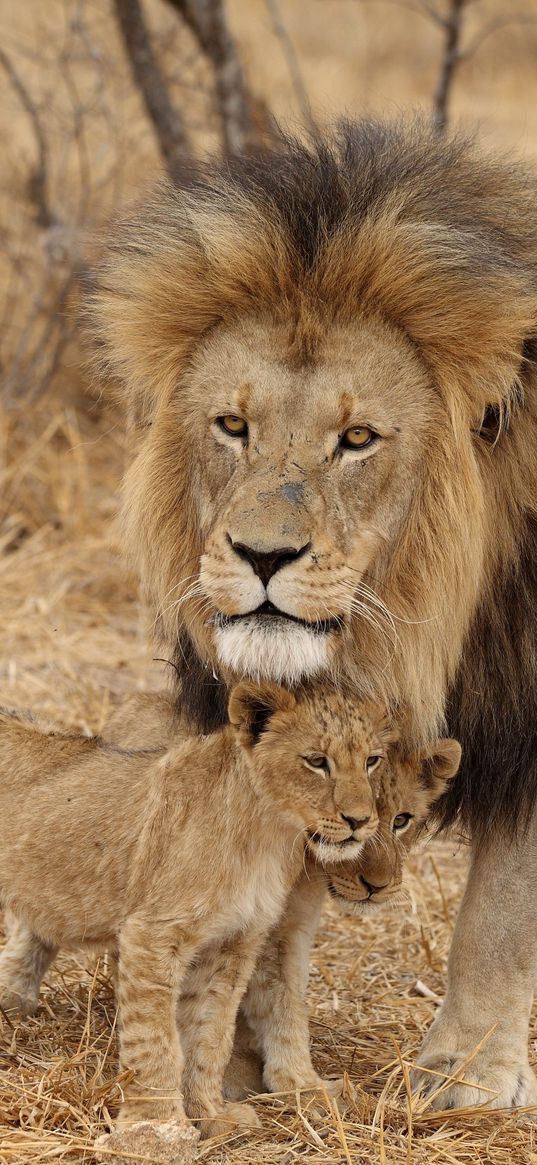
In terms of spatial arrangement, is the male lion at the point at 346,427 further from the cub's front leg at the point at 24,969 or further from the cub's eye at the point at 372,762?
the cub's front leg at the point at 24,969

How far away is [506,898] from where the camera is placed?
3.22 meters

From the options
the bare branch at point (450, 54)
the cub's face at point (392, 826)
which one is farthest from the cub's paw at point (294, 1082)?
the bare branch at point (450, 54)

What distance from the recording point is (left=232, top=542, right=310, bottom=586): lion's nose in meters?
2.53

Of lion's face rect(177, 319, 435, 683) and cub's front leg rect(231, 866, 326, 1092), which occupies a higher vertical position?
lion's face rect(177, 319, 435, 683)

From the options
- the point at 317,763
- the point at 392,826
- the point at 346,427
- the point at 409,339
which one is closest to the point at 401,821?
the point at 392,826

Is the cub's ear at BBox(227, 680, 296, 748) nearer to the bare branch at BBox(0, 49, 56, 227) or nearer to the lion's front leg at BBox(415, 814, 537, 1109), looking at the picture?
the lion's front leg at BBox(415, 814, 537, 1109)

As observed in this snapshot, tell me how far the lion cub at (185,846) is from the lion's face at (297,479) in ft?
0.51

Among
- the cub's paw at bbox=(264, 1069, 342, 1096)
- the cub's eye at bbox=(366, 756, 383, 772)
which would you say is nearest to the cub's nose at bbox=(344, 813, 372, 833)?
the cub's eye at bbox=(366, 756, 383, 772)

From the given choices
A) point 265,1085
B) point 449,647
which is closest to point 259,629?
point 449,647

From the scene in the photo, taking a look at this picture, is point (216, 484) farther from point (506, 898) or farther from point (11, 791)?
point (506, 898)

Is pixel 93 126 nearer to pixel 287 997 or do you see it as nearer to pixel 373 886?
pixel 287 997

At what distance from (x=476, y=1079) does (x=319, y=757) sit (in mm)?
979

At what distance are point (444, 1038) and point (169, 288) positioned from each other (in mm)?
1680

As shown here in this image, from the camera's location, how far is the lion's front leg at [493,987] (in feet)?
10.6
